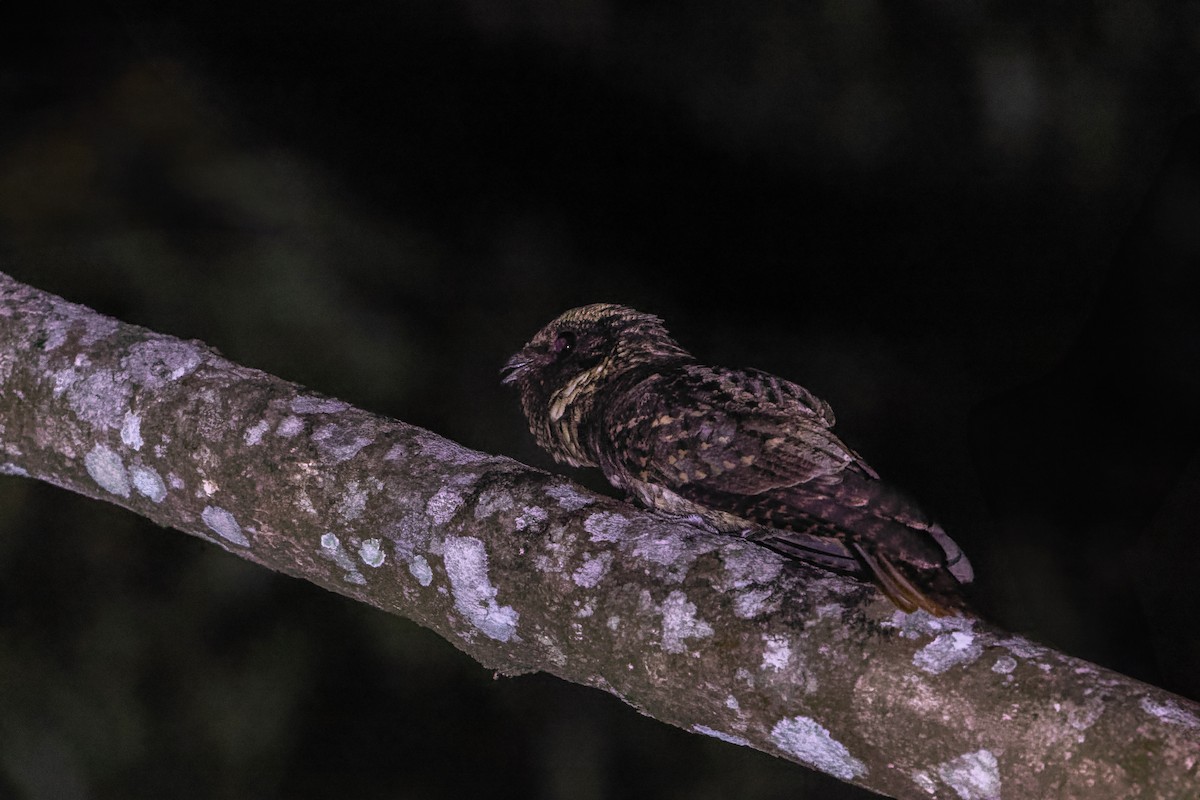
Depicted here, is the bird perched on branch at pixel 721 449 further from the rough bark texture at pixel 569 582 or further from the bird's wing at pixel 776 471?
the rough bark texture at pixel 569 582

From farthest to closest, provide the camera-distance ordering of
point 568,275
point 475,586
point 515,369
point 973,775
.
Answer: point 568,275 → point 515,369 → point 475,586 → point 973,775

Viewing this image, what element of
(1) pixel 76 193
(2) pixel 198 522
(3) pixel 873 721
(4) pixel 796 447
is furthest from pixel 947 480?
(1) pixel 76 193

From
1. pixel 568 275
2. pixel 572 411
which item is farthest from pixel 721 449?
pixel 568 275

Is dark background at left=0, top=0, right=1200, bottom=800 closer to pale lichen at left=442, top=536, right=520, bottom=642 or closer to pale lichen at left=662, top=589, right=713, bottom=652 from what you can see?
pale lichen at left=442, top=536, right=520, bottom=642

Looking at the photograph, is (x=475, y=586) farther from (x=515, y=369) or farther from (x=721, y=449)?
(x=515, y=369)

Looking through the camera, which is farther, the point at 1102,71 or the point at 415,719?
the point at 415,719

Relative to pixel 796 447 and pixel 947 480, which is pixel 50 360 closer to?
pixel 796 447
